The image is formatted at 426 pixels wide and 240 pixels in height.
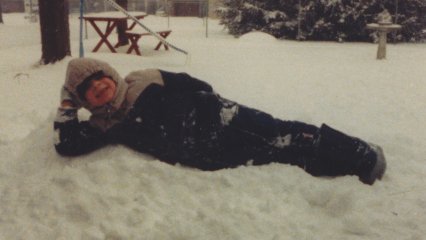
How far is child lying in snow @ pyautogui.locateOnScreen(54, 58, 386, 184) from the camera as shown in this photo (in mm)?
3297

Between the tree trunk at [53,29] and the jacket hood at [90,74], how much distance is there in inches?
164

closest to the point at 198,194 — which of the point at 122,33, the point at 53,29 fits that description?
the point at 53,29

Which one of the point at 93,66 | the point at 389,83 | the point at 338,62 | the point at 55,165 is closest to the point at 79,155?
the point at 55,165

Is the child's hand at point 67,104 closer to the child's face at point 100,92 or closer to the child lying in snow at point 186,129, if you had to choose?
the child lying in snow at point 186,129

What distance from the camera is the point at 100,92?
3.25 metres

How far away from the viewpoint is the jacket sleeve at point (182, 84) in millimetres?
3420

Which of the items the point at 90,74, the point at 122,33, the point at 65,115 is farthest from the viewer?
the point at 122,33

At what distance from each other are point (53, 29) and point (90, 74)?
436 cm

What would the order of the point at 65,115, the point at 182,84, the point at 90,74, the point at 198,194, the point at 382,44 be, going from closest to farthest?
1. the point at 198,194
2. the point at 90,74
3. the point at 65,115
4. the point at 182,84
5. the point at 382,44

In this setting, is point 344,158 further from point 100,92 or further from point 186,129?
point 100,92

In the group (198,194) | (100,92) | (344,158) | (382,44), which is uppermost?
(100,92)

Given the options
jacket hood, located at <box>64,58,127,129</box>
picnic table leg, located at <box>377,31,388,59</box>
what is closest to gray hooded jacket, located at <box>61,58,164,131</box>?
jacket hood, located at <box>64,58,127,129</box>

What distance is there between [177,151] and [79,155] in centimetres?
71

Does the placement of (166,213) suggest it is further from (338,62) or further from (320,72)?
(338,62)
